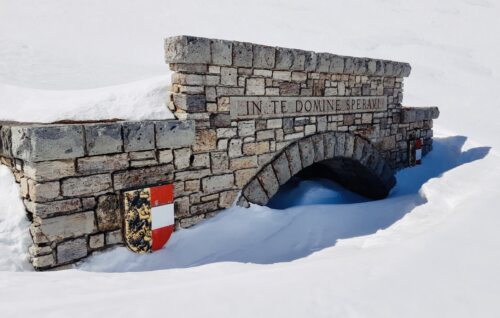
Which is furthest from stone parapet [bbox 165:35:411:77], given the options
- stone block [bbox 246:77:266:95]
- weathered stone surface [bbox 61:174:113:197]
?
weathered stone surface [bbox 61:174:113:197]

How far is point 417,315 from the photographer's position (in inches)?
86.7

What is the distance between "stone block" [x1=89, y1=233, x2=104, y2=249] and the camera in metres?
3.69

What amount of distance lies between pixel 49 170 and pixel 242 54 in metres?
2.51

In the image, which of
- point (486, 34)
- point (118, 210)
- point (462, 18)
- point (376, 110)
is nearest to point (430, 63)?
point (486, 34)

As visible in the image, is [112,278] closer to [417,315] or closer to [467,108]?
[417,315]

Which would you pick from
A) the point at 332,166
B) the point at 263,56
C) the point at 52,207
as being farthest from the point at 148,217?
the point at 332,166

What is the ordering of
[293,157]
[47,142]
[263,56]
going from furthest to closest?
1. [293,157]
2. [263,56]
3. [47,142]

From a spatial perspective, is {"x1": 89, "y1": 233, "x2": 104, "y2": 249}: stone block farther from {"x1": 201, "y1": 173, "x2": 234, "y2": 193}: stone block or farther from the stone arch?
the stone arch

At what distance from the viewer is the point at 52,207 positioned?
344 cm

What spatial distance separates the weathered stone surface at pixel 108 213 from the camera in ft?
12.2

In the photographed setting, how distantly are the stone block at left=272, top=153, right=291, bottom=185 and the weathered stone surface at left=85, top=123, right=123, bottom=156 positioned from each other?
2.21 m

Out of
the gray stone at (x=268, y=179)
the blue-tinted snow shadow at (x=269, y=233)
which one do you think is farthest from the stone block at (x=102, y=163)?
the gray stone at (x=268, y=179)

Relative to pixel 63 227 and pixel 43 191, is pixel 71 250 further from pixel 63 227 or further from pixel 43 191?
pixel 43 191

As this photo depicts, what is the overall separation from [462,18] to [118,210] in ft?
100
